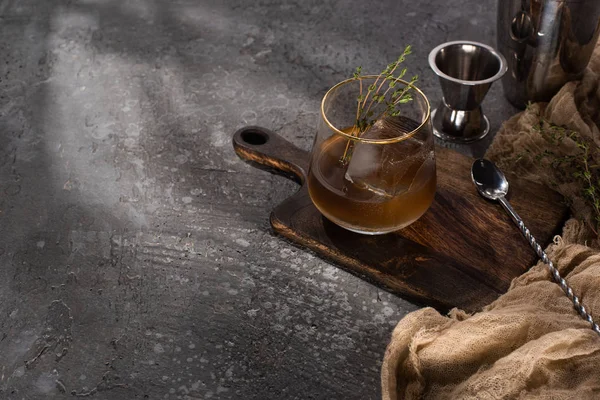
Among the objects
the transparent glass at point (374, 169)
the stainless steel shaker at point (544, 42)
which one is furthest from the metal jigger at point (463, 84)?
the transparent glass at point (374, 169)

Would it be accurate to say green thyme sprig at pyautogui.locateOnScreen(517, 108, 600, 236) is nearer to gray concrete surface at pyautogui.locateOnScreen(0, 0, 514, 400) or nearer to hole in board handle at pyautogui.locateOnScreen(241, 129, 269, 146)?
gray concrete surface at pyautogui.locateOnScreen(0, 0, 514, 400)

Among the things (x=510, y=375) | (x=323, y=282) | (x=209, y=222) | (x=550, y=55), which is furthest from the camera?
(x=550, y=55)

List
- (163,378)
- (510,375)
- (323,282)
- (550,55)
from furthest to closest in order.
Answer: (550,55) < (323,282) < (163,378) < (510,375)

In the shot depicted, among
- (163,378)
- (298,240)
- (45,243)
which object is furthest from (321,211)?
(45,243)

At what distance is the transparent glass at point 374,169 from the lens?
0.99 m

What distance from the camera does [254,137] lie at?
127cm

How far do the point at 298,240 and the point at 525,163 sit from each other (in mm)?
391

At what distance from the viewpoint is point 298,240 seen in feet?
3.68

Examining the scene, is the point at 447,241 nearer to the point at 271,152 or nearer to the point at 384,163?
the point at 384,163

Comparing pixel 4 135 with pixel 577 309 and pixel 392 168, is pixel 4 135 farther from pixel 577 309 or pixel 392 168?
pixel 577 309

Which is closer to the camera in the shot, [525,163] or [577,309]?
[577,309]

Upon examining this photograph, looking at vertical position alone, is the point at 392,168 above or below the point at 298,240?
above

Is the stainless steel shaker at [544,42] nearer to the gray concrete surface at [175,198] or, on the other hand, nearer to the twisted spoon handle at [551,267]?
the gray concrete surface at [175,198]

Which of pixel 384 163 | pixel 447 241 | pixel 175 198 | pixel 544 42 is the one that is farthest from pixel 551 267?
pixel 175 198
